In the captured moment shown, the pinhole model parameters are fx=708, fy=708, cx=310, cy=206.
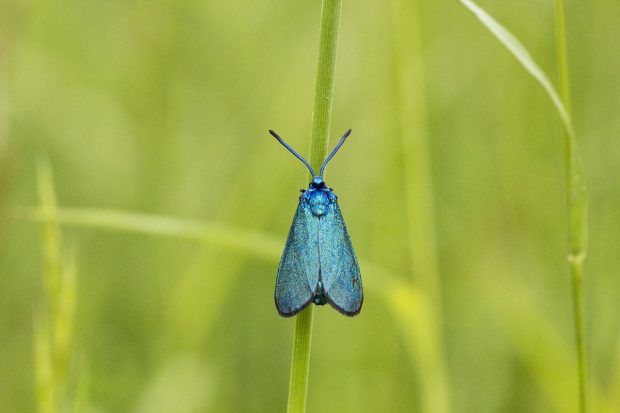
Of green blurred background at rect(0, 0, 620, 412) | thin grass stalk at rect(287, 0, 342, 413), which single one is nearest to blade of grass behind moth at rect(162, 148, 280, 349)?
green blurred background at rect(0, 0, 620, 412)

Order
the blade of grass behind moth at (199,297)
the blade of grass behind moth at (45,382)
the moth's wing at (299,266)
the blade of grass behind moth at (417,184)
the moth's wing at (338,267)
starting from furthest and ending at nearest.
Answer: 1. the blade of grass behind moth at (199,297)
2. the blade of grass behind moth at (417,184)
3. the moth's wing at (338,267)
4. the moth's wing at (299,266)
5. the blade of grass behind moth at (45,382)

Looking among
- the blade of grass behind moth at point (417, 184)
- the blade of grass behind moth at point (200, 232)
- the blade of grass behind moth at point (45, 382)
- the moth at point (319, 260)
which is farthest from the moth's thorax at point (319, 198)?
the blade of grass behind moth at point (45, 382)

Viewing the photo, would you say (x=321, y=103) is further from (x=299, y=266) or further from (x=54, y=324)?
(x=54, y=324)

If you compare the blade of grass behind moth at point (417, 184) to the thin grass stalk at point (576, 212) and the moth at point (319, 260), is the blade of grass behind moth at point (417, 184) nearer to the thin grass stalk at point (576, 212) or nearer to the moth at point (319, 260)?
the moth at point (319, 260)

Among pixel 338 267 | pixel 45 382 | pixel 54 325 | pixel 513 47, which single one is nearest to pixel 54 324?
pixel 54 325

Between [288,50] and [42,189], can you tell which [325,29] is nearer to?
[42,189]

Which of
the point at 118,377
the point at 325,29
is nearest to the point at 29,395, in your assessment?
the point at 118,377
